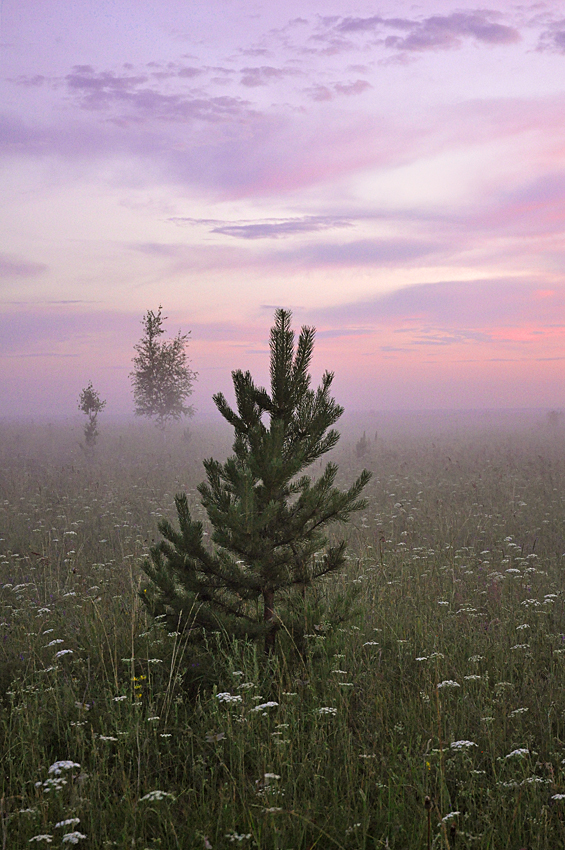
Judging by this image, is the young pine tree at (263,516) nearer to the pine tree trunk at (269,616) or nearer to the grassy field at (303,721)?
the pine tree trunk at (269,616)

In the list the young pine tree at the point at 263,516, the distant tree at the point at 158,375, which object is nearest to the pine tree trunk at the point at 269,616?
the young pine tree at the point at 263,516

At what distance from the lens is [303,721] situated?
462 cm

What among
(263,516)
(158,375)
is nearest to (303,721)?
(263,516)

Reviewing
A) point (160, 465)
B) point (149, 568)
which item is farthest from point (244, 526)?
point (160, 465)

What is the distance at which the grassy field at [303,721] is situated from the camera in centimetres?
341

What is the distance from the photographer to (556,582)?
895 cm

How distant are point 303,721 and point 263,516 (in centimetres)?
168

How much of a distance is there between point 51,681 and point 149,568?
135 centimetres

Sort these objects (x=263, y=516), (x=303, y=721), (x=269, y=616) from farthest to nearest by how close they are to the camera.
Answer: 1. (x=269, y=616)
2. (x=263, y=516)
3. (x=303, y=721)

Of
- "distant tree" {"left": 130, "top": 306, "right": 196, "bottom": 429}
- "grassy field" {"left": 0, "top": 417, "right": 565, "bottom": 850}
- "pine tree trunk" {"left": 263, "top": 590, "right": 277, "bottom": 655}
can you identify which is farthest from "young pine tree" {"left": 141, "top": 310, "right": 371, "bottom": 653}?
"distant tree" {"left": 130, "top": 306, "right": 196, "bottom": 429}

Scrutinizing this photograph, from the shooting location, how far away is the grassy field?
3.41m

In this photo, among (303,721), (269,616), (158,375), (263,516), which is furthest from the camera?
(158,375)

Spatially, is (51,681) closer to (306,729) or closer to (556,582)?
(306,729)

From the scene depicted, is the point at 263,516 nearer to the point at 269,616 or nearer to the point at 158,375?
the point at 269,616
